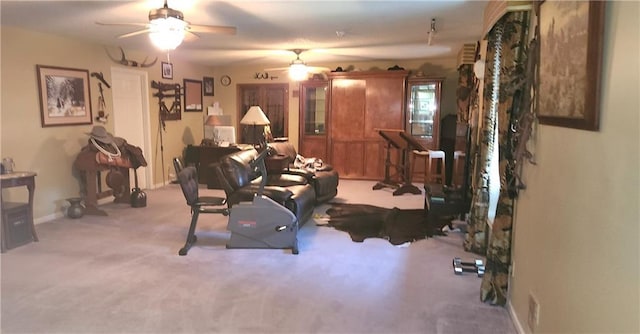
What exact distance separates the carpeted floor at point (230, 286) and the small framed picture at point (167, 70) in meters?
3.22

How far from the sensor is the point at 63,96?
4969mm

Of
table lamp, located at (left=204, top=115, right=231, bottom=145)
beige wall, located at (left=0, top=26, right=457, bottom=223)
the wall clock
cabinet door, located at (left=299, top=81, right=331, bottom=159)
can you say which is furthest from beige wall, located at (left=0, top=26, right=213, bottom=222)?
cabinet door, located at (left=299, top=81, right=331, bottom=159)

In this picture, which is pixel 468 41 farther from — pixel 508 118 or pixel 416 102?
pixel 508 118

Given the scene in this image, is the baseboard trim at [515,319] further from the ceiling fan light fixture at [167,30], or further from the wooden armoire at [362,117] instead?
the wooden armoire at [362,117]

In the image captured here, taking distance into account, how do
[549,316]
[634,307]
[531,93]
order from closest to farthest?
[634,307]
[549,316]
[531,93]

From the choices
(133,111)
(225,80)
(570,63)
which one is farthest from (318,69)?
(570,63)

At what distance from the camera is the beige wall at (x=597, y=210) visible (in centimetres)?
128

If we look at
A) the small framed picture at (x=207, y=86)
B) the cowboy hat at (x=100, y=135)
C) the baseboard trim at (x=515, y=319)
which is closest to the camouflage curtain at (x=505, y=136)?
the baseboard trim at (x=515, y=319)

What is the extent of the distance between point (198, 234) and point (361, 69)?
463 cm

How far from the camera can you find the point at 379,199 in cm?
590

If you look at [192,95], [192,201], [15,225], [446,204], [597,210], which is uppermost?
[192,95]

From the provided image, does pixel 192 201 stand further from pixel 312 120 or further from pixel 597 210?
pixel 312 120

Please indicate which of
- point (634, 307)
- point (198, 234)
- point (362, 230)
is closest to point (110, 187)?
point (198, 234)

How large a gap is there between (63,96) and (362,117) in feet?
14.9
